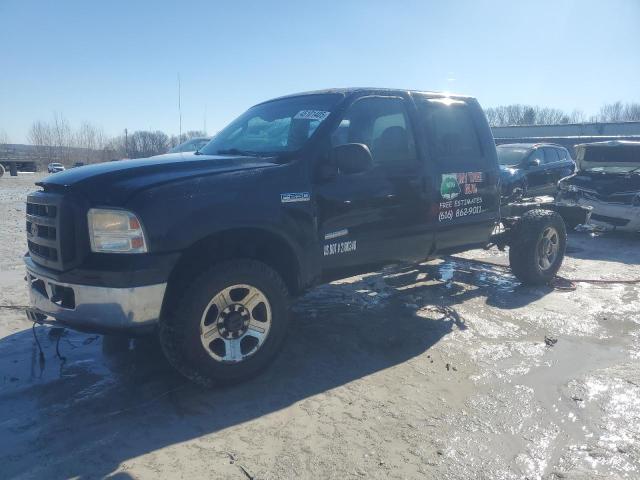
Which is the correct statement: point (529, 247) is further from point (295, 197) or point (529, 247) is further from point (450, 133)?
point (295, 197)

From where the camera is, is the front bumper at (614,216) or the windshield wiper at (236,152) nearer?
the windshield wiper at (236,152)

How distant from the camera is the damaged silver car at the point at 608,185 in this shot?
9.49 meters

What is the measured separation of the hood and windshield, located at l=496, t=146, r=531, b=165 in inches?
422

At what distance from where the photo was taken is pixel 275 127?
14.6 ft

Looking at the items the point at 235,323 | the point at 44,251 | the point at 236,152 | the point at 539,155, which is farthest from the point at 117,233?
the point at 539,155

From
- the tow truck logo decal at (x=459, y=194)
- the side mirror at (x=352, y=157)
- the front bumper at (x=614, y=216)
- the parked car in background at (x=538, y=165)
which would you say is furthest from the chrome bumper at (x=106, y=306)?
the parked car in background at (x=538, y=165)

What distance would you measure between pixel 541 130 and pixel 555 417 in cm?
5129

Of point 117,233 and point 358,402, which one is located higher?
point 117,233

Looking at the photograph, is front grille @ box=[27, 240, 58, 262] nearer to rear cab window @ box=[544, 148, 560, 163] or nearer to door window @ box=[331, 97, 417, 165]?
door window @ box=[331, 97, 417, 165]

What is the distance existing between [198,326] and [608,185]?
31.2 feet

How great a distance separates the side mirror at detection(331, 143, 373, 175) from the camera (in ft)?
12.3

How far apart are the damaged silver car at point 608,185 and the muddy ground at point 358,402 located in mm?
5012

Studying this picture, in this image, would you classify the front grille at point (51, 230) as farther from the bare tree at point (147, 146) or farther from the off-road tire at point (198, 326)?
the bare tree at point (147, 146)

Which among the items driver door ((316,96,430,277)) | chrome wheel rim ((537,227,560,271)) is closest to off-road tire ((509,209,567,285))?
chrome wheel rim ((537,227,560,271))
